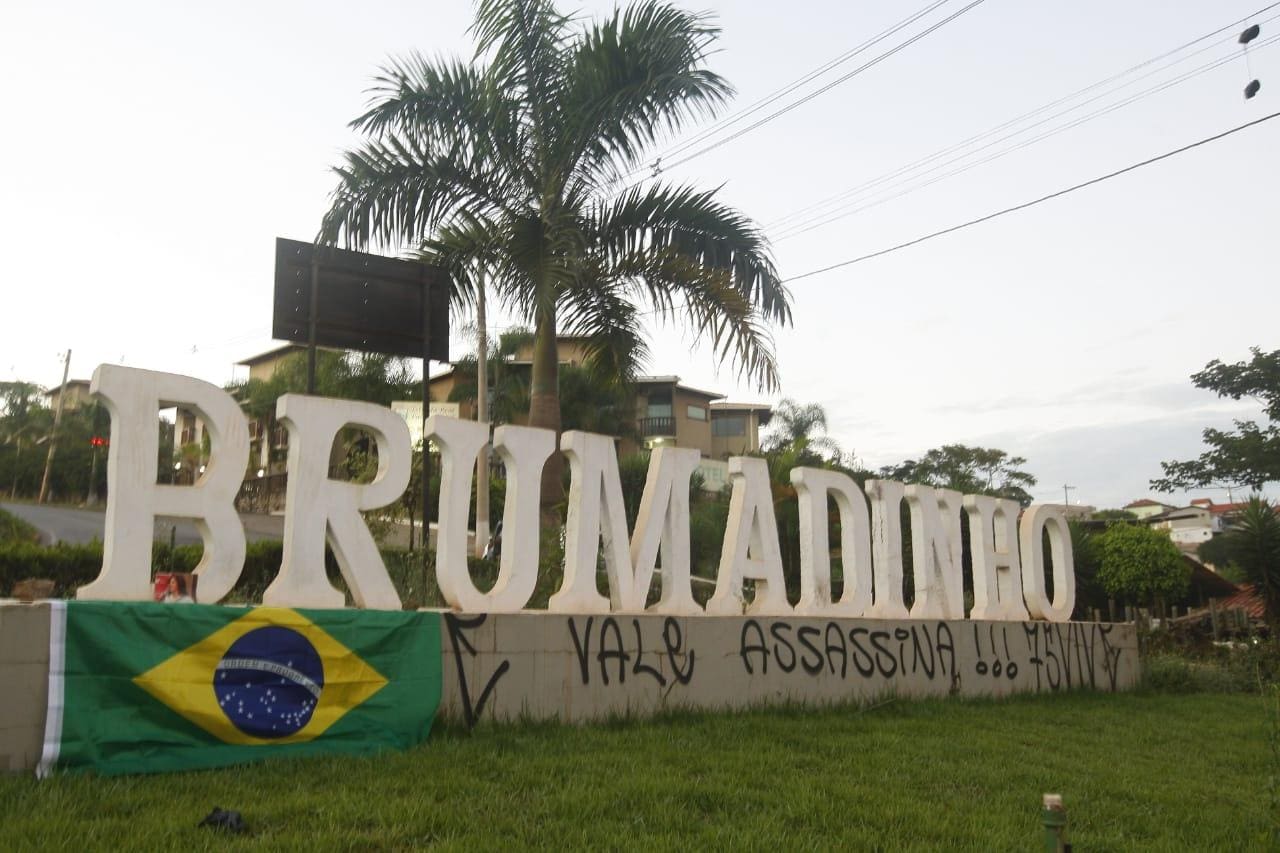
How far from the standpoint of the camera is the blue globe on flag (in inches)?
268

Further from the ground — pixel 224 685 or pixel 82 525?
pixel 82 525

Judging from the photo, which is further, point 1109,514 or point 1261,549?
point 1109,514

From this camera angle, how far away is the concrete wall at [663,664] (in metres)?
6.24

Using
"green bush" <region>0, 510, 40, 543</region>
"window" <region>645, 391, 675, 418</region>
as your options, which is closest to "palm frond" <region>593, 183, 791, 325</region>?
"green bush" <region>0, 510, 40, 543</region>

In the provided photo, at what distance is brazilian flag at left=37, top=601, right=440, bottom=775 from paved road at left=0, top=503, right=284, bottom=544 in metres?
19.1

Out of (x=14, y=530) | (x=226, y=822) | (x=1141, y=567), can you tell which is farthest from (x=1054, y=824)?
(x=1141, y=567)

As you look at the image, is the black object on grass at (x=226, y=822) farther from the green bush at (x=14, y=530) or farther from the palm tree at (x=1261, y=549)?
the green bush at (x=14, y=530)

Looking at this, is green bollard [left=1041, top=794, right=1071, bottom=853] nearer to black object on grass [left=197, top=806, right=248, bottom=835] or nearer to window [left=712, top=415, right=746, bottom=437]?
black object on grass [left=197, top=806, right=248, bottom=835]

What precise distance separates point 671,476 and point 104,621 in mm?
5344

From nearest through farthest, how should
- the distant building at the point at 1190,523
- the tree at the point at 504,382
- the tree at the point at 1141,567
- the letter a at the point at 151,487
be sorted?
the letter a at the point at 151,487 < the tree at the point at 1141,567 < the tree at the point at 504,382 < the distant building at the point at 1190,523

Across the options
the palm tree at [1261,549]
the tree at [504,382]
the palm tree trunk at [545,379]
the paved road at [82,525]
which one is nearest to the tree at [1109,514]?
the tree at [504,382]

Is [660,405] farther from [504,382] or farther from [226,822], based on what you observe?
[226,822]

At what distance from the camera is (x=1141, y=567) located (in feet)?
104

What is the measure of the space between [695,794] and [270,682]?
2802 millimetres
